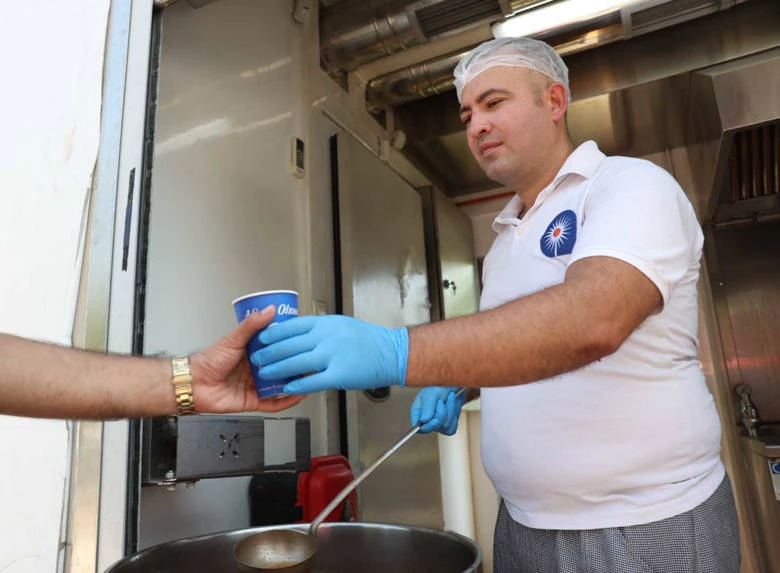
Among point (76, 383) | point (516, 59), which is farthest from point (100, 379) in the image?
point (516, 59)

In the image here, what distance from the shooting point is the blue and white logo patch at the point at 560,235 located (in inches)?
39.0

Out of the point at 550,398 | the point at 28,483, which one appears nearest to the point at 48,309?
the point at 28,483

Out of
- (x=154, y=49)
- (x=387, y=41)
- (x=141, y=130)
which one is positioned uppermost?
(x=387, y=41)

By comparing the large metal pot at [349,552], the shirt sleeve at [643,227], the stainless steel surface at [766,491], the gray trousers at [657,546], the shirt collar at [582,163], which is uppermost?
the shirt collar at [582,163]

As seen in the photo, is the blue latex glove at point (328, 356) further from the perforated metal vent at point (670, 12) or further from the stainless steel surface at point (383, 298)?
the perforated metal vent at point (670, 12)

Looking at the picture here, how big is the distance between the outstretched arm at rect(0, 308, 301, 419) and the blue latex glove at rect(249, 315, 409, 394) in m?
0.04

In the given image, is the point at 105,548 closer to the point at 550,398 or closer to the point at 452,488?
the point at 550,398

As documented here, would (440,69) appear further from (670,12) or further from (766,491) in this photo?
(766,491)

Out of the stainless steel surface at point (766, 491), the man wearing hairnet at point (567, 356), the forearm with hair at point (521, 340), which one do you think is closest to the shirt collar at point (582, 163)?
the man wearing hairnet at point (567, 356)

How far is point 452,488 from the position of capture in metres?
3.03

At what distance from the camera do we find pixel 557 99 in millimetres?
1299

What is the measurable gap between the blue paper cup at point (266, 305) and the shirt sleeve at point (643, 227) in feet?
1.27

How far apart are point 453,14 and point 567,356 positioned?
173 cm

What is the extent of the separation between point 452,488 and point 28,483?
2467mm
